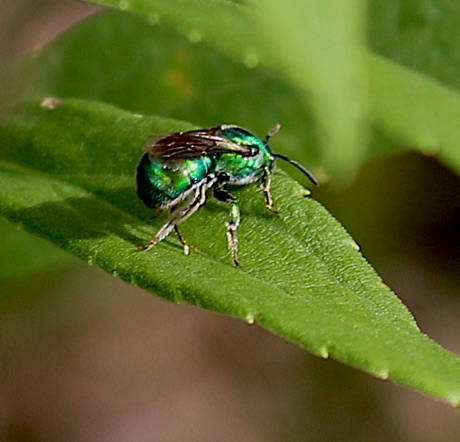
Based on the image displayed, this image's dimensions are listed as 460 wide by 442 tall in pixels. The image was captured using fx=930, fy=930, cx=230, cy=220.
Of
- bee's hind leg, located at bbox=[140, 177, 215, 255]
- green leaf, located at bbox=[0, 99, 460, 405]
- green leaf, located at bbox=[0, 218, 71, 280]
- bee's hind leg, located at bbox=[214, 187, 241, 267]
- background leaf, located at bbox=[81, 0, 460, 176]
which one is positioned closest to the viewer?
background leaf, located at bbox=[81, 0, 460, 176]

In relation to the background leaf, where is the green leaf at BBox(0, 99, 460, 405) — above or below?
below

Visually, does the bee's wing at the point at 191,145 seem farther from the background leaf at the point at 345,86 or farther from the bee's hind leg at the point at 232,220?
the background leaf at the point at 345,86

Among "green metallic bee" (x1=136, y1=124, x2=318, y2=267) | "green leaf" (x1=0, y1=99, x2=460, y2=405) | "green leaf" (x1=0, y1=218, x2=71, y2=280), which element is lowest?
"green leaf" (x1=0, y1=218, x2=71, y2=280)

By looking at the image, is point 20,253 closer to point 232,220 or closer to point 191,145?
point 191,145

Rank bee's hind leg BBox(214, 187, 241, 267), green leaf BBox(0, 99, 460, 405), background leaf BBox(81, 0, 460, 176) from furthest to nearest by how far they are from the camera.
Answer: bee's hind leg BBox(214, 187, 241, 267) < green leaf BBox(0, 99, 460, 405) < background leaf BBox(81, 0, 460, 176)

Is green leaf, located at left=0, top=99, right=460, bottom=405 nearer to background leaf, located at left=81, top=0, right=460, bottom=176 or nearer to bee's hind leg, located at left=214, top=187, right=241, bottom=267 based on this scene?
bee's hind leg, located at left=214, top=187, right=241, bottom=267

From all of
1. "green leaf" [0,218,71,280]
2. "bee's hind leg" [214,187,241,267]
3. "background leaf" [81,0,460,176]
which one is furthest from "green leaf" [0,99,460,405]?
"green leaf" [0,218,71,280]

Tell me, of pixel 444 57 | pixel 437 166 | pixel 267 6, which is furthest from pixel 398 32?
pixel 267 6

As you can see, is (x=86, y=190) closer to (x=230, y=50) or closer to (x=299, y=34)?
(x=230, y=50)

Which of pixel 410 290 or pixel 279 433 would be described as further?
pixel 410 290
